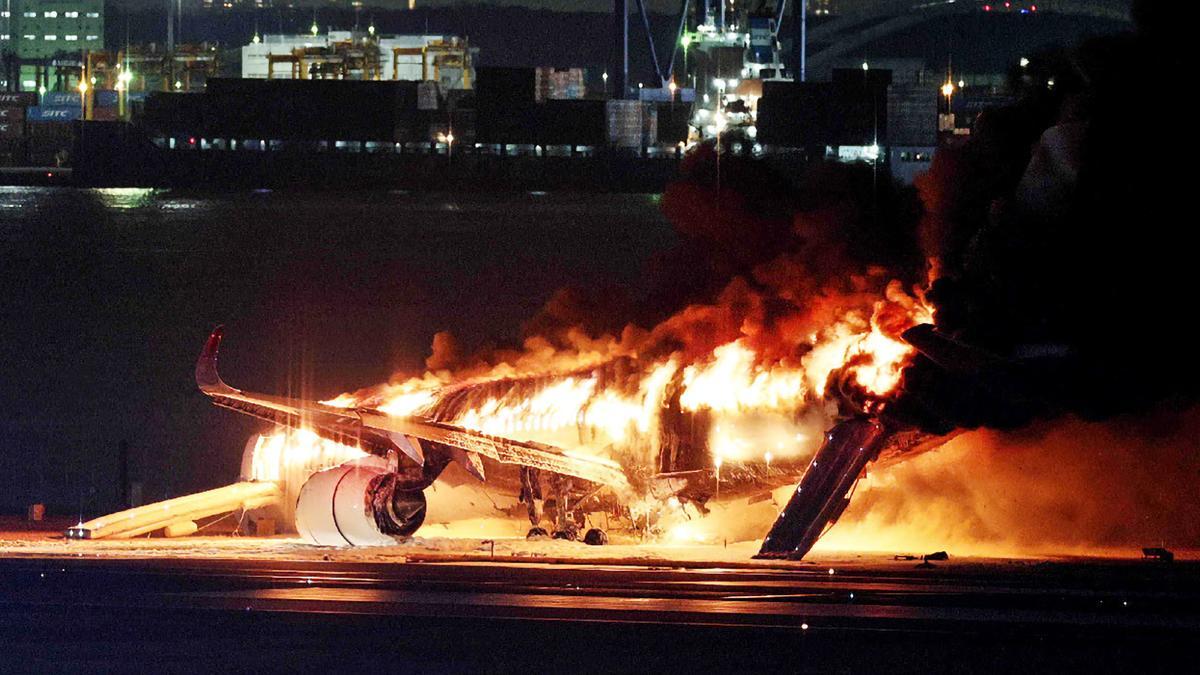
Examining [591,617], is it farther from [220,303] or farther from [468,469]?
[220,303]

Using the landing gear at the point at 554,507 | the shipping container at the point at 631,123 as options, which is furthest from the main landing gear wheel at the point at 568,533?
the shipping container at the point at 631,123

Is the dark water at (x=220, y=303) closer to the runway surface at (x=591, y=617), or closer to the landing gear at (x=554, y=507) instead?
the landing gear at (x=554, y=507)

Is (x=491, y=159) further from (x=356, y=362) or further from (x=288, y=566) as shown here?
(x=288, y=566)

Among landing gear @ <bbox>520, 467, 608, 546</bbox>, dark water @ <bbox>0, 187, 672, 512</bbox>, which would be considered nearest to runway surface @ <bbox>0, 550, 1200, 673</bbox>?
landing gear @ <bbox>520, 467, 608, 546</bbox>

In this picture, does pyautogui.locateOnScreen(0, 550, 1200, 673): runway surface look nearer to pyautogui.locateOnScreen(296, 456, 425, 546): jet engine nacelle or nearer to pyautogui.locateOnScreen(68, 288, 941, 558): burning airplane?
pyautogui.locateOnScreen(68, 288, 941, 558): burning airplane

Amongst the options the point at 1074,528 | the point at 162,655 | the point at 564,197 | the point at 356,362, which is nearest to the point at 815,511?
the point at 1074,528

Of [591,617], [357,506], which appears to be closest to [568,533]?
[357,506]
